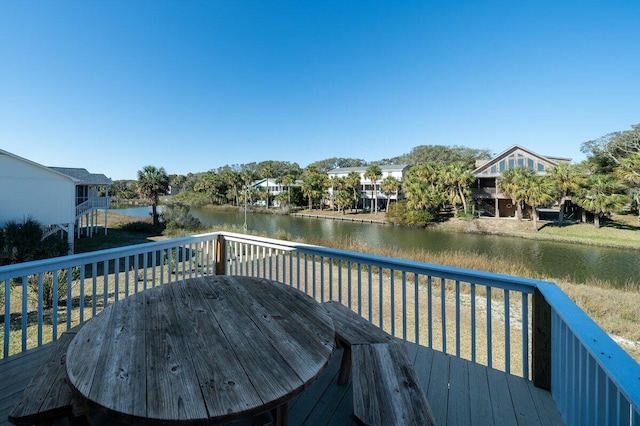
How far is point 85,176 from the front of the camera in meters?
16.6

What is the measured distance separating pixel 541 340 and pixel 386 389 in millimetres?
1201

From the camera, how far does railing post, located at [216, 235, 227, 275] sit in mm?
3480

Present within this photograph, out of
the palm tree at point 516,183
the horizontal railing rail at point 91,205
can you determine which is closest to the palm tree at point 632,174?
the palm tree at point 516,183

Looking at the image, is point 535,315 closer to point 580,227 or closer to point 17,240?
point 17,240

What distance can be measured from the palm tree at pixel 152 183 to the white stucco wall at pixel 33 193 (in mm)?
8261

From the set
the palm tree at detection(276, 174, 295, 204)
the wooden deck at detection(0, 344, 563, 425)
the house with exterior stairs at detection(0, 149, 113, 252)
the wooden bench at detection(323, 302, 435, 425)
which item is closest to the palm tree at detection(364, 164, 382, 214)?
the palm tree at detection(276, 174, 295, 204)

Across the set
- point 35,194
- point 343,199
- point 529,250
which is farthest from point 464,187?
point 35,194

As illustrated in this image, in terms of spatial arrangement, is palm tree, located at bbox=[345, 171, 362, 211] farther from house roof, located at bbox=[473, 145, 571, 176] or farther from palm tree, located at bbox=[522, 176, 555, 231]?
palm tree, located at bbox=[522, 176, 555, 231]

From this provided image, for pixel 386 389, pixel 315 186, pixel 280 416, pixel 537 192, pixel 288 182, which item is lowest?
pixel 280 416

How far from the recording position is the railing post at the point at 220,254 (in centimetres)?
348

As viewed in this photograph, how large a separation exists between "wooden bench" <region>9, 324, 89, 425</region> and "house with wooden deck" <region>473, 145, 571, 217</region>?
27.3 meters

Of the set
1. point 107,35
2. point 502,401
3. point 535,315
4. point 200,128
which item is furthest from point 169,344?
point 200,128

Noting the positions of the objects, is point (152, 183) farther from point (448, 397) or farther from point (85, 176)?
point (448, 397)

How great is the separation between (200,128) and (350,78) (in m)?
13.8
